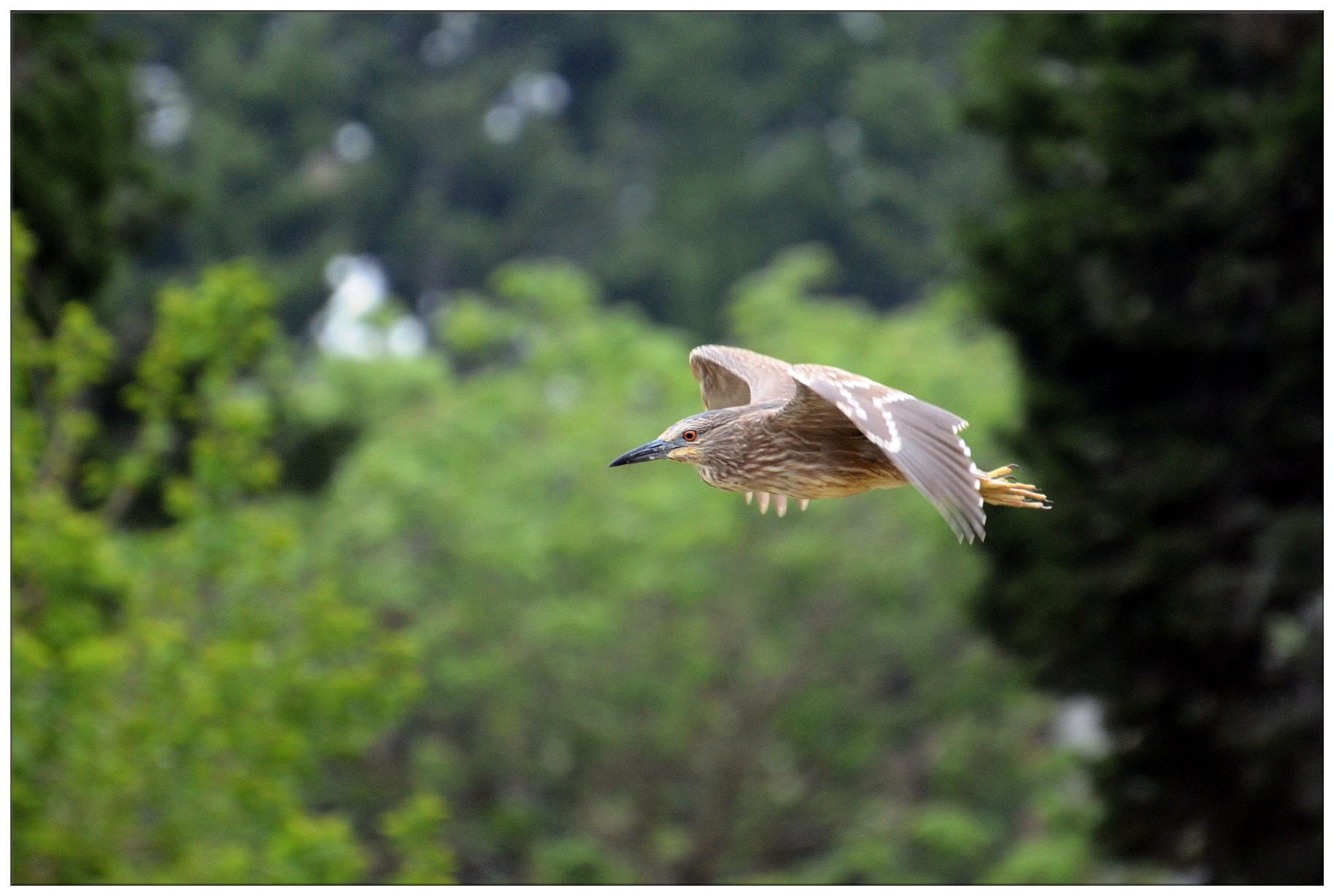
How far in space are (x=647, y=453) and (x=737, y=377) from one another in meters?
1.25

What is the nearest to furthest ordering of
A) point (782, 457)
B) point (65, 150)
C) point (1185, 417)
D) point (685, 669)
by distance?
point (782, 457) → point (65, 150) → point (1185, 417) → point (685, 669)

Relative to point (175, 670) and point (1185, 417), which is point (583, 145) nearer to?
point (1185, 417)

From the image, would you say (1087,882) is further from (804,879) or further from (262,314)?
(262,314)

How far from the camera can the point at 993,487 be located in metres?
4.44

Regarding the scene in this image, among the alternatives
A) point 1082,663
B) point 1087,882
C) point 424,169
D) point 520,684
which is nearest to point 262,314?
point 1082,663

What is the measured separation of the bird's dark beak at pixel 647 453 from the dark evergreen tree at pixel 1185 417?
6.31 m

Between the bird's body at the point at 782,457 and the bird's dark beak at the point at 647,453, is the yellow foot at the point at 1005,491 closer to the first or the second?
the bird's body at the point at 782,457

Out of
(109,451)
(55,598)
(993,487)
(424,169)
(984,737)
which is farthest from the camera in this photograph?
(424,169)

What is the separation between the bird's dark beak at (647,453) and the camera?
3.97m

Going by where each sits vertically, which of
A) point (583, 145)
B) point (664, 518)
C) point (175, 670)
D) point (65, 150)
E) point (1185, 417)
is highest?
point (583, 145)

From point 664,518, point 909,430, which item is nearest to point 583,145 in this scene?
point 664,518

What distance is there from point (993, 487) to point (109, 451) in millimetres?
7422

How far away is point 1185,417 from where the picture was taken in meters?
10.3

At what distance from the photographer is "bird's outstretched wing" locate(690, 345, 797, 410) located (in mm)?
4969
